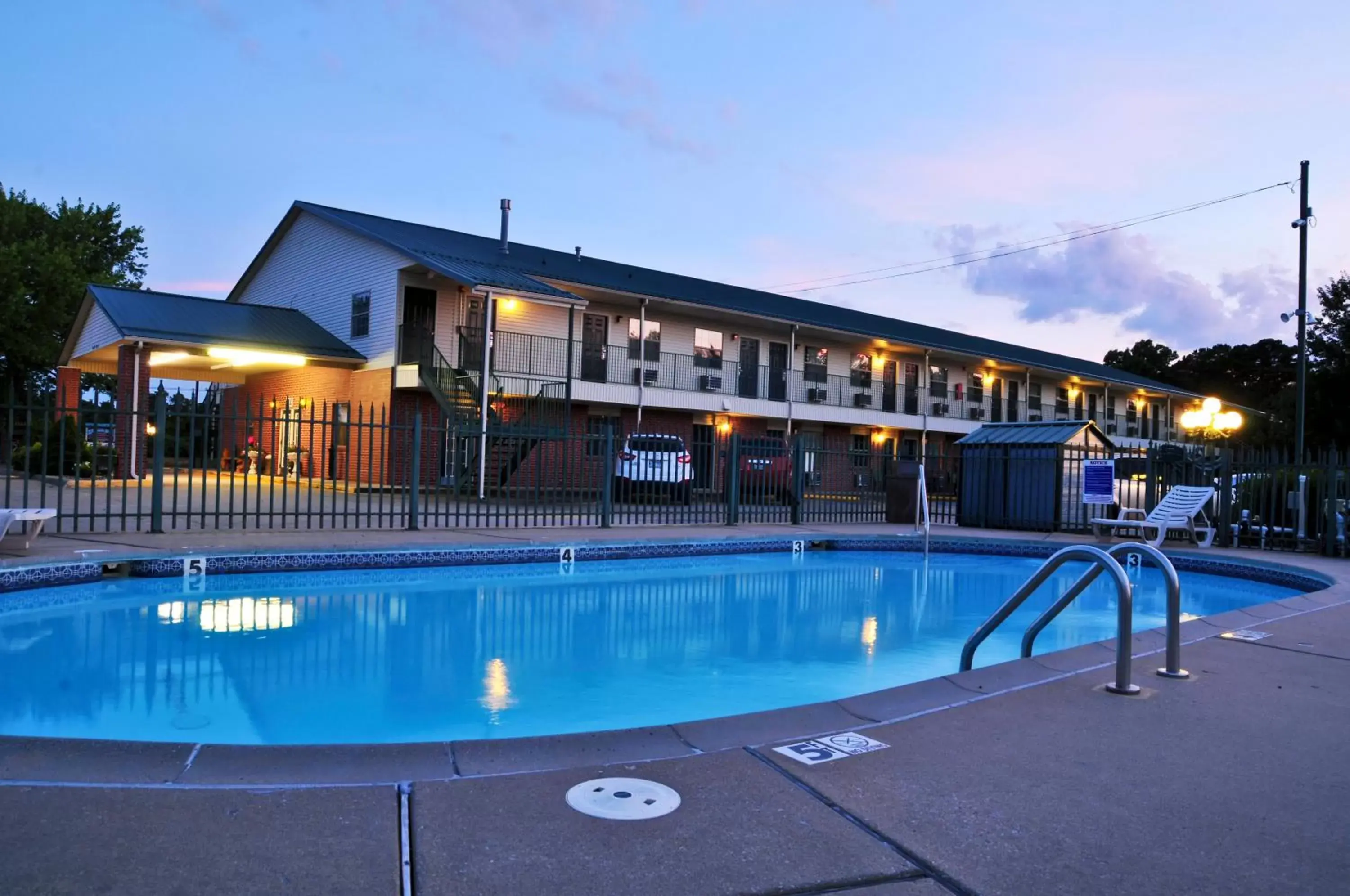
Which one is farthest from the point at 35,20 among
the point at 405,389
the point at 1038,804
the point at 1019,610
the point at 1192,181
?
the point at 1192,181

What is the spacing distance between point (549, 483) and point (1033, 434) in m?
11.9

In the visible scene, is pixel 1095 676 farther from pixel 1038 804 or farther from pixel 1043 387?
pixel 1043 387

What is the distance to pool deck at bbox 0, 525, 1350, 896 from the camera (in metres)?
2.35

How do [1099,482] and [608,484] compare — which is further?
[1099,482]

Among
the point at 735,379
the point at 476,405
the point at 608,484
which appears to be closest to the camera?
the point at 608,484

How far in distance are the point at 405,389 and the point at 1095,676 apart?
18.9 metres

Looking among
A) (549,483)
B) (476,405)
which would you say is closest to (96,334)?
(476,405)

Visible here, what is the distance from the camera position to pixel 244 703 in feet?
17.6

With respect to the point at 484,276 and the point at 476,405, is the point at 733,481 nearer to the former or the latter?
the point at 476,405

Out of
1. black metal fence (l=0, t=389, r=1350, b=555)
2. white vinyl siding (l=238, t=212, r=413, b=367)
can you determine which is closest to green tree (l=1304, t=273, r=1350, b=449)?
black metal fence (l=0, t=389, r=1350, b=555)

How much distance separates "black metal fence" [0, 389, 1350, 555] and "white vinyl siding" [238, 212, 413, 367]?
1.91 meters

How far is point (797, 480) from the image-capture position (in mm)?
17016

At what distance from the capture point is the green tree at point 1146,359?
70.7 meters

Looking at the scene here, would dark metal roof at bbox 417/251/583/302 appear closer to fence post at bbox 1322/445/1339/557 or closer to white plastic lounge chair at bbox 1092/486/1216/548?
white plastic lounge chair at bbox 1092/486/1216/548
